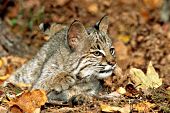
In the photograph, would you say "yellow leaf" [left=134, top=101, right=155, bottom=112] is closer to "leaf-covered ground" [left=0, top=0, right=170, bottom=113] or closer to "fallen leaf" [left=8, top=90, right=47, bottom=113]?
"leaf-covered ground" [left=0, top=0, right=170, bottom=113]

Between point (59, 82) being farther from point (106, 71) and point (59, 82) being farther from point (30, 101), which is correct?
point (30, 101)

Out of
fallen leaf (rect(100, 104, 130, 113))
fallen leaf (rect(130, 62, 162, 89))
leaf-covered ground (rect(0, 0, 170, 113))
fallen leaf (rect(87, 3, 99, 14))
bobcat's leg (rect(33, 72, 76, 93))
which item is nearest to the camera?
fallen leaf (rect(100, 104, 130, 113))

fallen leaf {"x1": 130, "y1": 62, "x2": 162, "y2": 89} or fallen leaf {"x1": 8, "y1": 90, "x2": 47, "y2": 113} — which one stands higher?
fallen leaf {"x1": 130, "y1": 62, "x2": 162, "y2": 89}

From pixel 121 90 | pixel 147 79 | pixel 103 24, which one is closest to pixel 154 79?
pixel 147 79

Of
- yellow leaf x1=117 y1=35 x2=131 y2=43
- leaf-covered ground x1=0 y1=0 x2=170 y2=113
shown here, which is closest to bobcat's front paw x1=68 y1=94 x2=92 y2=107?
leaf-covered ground x1=0 y1=0 x2=170 y2=113

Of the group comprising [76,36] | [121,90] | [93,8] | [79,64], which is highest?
[93,8]

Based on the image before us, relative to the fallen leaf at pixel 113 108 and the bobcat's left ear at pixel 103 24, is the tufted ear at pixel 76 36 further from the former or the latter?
the fallen leaf at pixel 113 108

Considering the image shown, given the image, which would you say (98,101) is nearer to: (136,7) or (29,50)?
(29,50)
